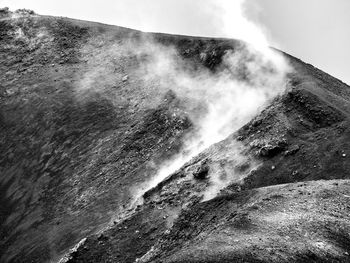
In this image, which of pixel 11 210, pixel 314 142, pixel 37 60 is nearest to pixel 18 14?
pixel 37 60

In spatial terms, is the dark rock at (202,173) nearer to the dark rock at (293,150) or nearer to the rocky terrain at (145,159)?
the rocky terrain at (145,159)

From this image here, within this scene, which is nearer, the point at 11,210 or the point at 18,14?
the point at 11,210

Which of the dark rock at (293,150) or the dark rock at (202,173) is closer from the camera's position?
the dark rock at (293,150)

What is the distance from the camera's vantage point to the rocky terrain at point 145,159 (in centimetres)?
3080

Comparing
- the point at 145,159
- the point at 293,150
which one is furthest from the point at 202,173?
the point at 145,159

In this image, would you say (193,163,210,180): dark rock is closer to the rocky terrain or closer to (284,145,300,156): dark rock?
the rocky terrain

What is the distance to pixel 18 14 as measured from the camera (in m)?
86.5

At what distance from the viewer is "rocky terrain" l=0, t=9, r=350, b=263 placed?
3080 centimetres

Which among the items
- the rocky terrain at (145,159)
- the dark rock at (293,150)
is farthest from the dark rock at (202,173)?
the dark rock at (293,150)

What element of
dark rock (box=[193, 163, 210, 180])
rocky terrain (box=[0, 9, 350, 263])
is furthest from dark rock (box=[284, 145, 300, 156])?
dark rock (box=[193, 163, 210, 180])

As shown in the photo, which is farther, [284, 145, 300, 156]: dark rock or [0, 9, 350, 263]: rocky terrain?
[284, 145, 300, 156]: dark rock

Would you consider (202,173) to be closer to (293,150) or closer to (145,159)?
(293,150)

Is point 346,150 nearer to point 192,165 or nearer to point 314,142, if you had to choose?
point 314,142

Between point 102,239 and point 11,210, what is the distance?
68.1ft
